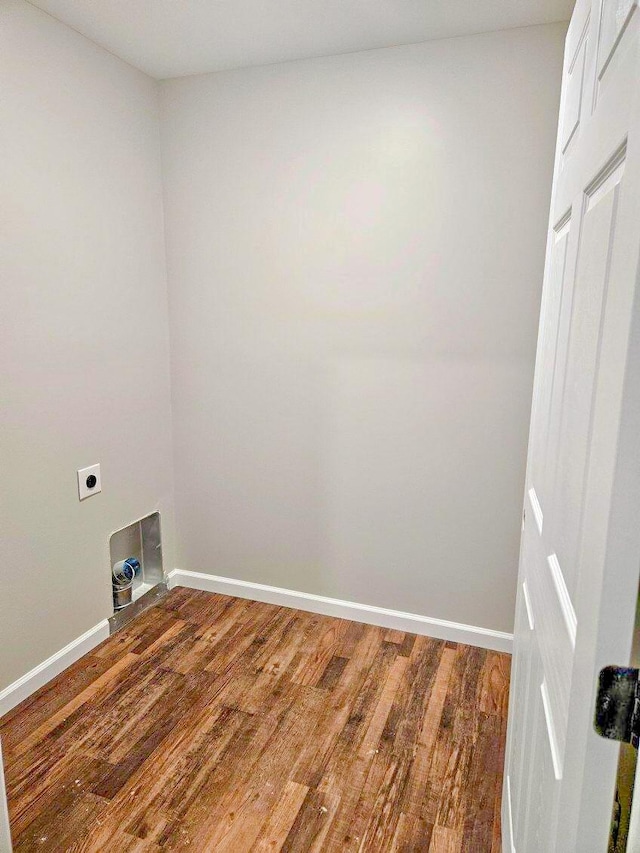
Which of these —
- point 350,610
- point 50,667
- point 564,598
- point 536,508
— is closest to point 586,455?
point 564,598

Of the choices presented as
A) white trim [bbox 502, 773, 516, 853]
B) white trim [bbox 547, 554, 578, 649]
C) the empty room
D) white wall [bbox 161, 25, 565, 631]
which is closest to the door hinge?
white trim [bbox 547, 554, 578, 649]

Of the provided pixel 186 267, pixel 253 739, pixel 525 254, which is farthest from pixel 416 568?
pixel 186 267

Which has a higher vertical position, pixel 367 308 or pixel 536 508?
pixel 367 308

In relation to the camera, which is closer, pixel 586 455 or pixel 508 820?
pixel 586 455

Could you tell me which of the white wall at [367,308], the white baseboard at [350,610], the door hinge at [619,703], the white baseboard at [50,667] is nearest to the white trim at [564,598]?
the door hinge at [619,703]

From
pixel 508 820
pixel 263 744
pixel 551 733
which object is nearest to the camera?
pixel 551 733

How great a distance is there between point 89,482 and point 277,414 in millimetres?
856

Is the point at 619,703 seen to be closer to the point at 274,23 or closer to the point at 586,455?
the point at 586,455

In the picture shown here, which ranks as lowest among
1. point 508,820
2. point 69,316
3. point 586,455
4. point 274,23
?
point 508,820

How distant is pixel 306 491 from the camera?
2.65 meters

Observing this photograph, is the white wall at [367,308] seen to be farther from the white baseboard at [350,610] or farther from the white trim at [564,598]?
the white trim at [564,598]

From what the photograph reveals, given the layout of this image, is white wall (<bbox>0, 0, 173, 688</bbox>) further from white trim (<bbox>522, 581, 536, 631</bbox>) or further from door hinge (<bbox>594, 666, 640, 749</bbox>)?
door hinge (<bbox>594, 666, 640, 749</bbox>)

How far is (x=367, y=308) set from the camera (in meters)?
2.40

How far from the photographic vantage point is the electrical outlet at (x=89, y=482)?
7.51ft
